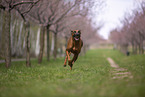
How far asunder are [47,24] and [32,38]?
13.9 metres

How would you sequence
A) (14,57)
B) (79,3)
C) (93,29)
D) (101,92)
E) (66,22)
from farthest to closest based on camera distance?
(93,29), (14,57), (66,22), (79,3), (101,92)

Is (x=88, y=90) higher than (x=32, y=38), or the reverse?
(x=32, y=38)

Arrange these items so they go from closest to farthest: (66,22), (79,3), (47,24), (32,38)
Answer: (79,3) < (47,24) < (66,22) < (32,38)

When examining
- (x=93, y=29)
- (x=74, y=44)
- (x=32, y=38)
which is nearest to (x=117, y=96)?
(x=74, y=44)

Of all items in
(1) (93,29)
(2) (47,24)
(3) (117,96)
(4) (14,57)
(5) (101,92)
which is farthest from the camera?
(1) (93,29)

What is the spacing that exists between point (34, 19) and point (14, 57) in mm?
10186

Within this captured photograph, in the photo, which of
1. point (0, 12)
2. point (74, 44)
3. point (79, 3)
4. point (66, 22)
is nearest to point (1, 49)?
point (0, 12)

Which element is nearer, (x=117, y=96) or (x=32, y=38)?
(x=117, y=96)

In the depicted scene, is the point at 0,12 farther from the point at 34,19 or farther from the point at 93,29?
the point at 93,29

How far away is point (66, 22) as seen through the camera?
23391 millimetres

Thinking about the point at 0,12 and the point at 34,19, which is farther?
the point at 0,12

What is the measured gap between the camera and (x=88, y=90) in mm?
4672

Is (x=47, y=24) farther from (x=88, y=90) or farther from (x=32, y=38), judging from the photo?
(x=88, y=90)

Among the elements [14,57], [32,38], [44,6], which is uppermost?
[44,6]
